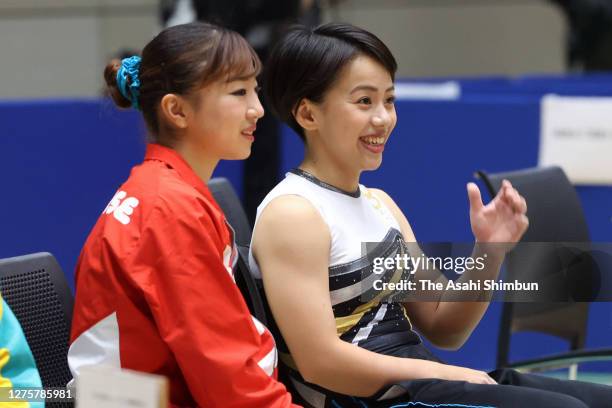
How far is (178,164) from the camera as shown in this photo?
6.36 ft

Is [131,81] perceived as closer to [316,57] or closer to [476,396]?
[316,57]

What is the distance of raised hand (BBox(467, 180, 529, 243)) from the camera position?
1997 mm

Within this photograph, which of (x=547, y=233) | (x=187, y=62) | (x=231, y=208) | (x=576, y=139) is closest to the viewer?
(x=187, y=62)

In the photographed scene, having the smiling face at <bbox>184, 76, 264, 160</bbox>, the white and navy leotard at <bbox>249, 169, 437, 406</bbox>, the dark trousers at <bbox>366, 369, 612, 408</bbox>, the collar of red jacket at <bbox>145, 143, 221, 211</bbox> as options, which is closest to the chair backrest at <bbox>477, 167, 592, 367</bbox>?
the white and navy leotard at <bbox>249, 169, 437, 406</bbox>

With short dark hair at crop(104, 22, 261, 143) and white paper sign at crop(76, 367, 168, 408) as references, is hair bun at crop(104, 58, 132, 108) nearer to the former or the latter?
short dark hair at crop(104, 22, 261, 143)

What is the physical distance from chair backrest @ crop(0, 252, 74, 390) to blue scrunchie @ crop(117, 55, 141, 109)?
0.37 m

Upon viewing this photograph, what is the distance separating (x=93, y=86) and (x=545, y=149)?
16.1ft

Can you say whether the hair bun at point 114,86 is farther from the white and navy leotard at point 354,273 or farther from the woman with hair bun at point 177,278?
the white and navy leotard at point 354,273

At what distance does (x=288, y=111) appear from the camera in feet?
7.13

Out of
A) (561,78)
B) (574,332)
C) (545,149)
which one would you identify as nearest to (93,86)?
(561,78)

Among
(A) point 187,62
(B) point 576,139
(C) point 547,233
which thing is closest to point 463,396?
(A) point 187,62

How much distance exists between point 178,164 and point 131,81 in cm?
20

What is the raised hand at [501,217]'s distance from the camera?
78.6 inches

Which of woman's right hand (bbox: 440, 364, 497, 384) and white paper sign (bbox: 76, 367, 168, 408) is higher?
white paper sign (bbox: 76, 367, 168, 408)
